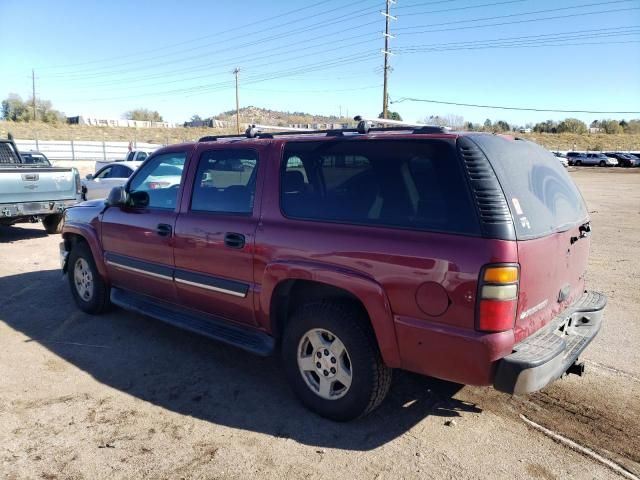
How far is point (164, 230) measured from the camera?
4406 millimetres

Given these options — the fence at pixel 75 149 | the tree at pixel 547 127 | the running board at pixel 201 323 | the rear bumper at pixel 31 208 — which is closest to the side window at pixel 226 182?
the running board at pixel 201 323

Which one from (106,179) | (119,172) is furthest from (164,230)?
(119,172)

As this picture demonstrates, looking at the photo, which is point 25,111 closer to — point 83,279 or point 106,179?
point 106,179

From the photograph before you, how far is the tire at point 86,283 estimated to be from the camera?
542cm

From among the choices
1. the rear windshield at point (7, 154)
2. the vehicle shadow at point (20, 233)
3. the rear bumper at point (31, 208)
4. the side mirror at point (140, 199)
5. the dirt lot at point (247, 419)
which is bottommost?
the dirt lot at point (247, 419)

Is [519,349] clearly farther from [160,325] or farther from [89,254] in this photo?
[89,254]

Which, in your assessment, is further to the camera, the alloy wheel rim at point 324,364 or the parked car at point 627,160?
the parked car at point 627,160

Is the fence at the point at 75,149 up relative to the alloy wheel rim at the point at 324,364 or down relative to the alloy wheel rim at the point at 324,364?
up

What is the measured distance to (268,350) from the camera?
3688mm

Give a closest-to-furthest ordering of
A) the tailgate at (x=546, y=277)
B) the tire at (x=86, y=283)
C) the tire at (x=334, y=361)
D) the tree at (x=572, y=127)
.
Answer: the tailgate at (x=546, y=277)
the tire at (x=334, y=361)
the tire at (x=86, y=283)
the tree at (x=572, y=127)

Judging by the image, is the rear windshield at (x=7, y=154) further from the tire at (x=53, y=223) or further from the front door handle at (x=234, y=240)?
the front door handle at (x=234, y=240)

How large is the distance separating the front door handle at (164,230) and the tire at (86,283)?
1370 millimetres

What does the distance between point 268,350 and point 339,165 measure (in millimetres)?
1435

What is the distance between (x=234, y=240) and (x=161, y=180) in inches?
59.4
